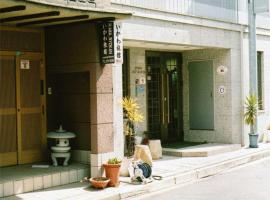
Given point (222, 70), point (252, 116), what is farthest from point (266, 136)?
A: point (222, 70)

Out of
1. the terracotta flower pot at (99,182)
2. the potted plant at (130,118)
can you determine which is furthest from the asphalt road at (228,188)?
the potted plant at (130,118)

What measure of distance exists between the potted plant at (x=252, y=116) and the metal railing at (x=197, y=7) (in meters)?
2.88

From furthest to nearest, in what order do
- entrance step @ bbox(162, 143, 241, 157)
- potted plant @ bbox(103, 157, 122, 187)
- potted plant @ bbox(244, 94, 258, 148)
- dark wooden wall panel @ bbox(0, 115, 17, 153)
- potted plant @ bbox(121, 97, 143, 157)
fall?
potted plant @ bbox(244, 94, 258, 148) → entrance step @ bbox(162, 143, 241, 157) → potted plant @ bbox(121, 97, 143, 157) → dark wooden wall panel @ bbox(0, 115, 17, 153) → potted plant @ bbox(103, 157, 122, 187)

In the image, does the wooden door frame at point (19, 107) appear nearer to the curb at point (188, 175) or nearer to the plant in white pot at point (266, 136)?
the curb at point (188, 175)

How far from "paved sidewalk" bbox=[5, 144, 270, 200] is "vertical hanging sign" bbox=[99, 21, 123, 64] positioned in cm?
284

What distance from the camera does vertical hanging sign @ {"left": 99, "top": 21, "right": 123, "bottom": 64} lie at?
10.6 m

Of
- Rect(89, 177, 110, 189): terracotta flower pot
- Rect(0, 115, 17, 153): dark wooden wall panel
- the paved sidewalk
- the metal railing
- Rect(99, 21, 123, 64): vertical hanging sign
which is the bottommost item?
the paved sidewalk

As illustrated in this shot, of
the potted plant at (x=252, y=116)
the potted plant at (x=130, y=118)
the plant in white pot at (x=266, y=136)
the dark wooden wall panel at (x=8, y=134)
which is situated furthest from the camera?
the plant in white pot at (x=266, y=136)

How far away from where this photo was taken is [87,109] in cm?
1116

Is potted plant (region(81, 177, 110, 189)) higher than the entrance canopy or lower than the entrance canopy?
lower

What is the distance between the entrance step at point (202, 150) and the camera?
14.6m

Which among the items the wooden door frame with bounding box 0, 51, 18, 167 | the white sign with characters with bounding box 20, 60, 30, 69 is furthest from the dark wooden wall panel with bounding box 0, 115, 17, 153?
the white sign with characters with bounding box 20, 60, 30, 69

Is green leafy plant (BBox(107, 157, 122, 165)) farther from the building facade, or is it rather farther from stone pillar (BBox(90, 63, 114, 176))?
the building facade

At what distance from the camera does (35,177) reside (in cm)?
995
